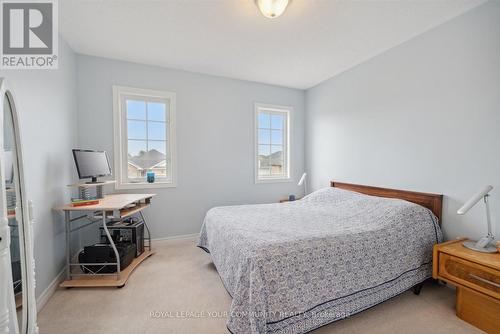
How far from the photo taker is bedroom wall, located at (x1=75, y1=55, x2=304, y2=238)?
276cm

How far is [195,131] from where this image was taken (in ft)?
10.6

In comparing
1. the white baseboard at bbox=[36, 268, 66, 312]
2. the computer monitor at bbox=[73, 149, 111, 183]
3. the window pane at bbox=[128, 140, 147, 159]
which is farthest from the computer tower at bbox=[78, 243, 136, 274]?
the window pane at bbox=[128, 140, 147, 159]

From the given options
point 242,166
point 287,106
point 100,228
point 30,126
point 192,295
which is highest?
point 287,106

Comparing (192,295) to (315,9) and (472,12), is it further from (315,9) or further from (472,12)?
(472,12)

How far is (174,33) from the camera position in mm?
2221

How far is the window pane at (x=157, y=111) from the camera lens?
308cm

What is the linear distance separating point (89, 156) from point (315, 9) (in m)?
2.80

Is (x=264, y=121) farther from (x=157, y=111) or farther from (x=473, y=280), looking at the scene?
(x=473, y=280)

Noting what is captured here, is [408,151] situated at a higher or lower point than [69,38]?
lower

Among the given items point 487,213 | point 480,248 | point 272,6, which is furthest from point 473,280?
point 272,6

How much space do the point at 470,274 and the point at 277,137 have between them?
301 cm

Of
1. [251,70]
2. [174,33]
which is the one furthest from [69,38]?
[251,70]

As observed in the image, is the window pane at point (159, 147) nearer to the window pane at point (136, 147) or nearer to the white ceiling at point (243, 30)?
the window pane at point (136, 147)

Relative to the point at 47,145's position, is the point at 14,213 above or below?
below
